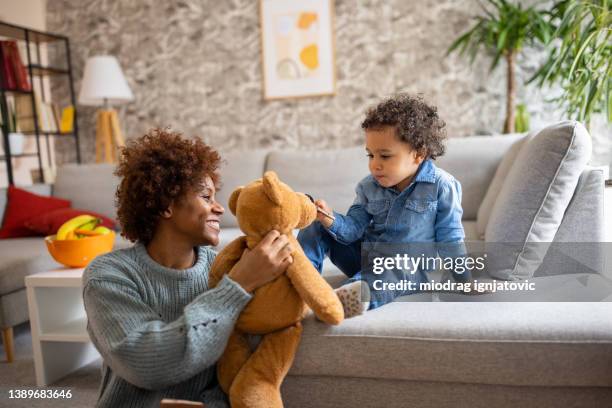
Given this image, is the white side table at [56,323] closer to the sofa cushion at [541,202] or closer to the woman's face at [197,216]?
the woman's face at [197,216]

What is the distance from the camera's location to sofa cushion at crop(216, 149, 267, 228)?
2842 mm

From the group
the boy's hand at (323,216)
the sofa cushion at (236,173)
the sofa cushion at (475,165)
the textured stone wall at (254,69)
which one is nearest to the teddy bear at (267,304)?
the boy's hand at (323,216)

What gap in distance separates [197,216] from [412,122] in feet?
2.35

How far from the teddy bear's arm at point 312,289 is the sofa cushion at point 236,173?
179 centimetres

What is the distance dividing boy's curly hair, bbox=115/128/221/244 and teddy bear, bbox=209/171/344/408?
0.12 metres

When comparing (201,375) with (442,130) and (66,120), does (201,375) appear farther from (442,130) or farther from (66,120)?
(66,120)

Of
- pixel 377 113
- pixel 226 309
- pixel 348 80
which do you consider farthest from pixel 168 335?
pixel 348 80

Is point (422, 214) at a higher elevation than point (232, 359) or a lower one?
higher

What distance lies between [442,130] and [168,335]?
1.12 m

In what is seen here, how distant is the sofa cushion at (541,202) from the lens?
4.61 feet

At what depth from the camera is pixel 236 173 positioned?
9.46 feet

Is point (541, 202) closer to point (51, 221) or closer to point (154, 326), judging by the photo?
point (154, 326)

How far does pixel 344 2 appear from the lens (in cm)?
353

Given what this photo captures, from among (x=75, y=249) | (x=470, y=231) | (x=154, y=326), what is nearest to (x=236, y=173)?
(x=75, y=249)
